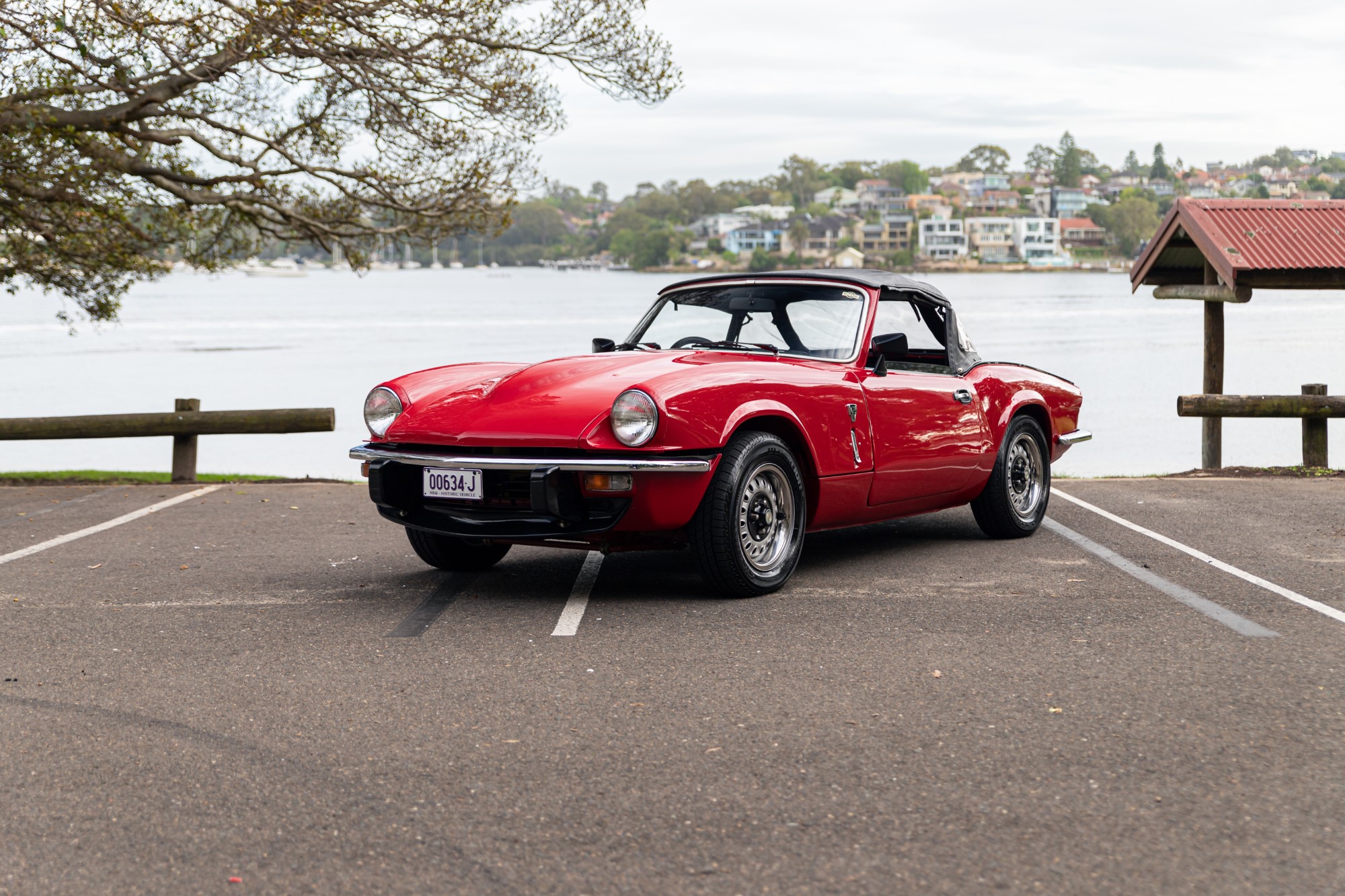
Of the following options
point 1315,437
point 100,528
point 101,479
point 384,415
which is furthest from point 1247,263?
point 101,479

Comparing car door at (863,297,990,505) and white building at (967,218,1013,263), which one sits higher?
white building at (967,218,1013,263)

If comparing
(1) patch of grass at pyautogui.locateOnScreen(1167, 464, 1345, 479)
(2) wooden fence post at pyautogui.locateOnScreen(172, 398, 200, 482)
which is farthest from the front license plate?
(1) patch of grass at pyautogui.locateOnScreen(1167, 464, 1345, 479)

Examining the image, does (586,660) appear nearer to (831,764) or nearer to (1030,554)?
(831,764)

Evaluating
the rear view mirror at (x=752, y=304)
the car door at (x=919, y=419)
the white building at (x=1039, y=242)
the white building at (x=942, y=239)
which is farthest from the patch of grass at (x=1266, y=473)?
the white building at (x=1039, y=242)

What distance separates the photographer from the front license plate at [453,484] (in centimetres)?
592

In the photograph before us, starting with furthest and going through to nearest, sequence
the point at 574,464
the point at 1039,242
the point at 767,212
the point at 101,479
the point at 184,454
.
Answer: the point at 1039,242 → the point at 767,212 → the point at 101,479 → the point at 184,454 → the point at 574,464

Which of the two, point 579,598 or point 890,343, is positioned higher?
point 890,343

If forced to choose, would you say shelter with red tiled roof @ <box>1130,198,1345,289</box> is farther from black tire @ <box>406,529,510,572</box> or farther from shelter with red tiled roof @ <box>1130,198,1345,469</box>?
black tire @ <box>406,529,510,572</box>

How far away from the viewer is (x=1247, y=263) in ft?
40.1

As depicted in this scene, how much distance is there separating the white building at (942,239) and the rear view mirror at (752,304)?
164944mm

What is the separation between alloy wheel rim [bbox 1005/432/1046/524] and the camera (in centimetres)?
816

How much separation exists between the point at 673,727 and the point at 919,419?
3.41 metres

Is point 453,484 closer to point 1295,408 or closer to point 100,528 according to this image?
point 100,528

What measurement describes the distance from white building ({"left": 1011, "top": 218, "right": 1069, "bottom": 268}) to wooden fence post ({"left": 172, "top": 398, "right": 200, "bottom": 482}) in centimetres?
16418
